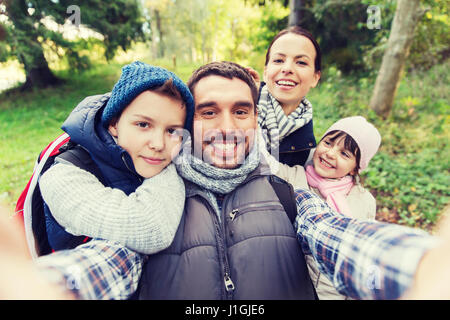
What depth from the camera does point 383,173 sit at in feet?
15.5

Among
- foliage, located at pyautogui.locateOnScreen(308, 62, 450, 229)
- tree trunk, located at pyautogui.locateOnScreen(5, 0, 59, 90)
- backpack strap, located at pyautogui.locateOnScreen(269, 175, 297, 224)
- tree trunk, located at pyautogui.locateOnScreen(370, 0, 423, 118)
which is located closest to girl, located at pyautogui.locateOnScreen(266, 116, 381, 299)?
backpack strap, located at pyautogui.locateOnScreen(269, 175, 297, 224)

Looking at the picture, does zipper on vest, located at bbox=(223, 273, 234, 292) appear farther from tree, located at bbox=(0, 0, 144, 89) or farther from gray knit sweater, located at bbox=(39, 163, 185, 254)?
tree, located at bbox=(0, 0, 144, 89)

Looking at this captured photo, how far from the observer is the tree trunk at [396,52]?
16.7 ft

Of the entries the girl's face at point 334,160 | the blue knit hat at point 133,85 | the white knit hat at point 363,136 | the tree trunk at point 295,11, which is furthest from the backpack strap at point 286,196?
the tree trunk at point 295,11

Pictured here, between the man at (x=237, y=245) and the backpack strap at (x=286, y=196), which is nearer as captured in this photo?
the man at (x=237, y=245)

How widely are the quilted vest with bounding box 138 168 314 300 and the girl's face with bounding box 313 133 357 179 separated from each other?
2.90 feet

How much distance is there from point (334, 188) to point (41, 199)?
2.11 metres

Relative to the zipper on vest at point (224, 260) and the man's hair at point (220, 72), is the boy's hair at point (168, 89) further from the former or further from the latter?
the zipper on vest at point (224, 260)

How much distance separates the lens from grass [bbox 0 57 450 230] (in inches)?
163

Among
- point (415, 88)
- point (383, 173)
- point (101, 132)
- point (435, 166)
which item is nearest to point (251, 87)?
point (101, 132)

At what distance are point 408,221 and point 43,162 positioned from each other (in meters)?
4.69

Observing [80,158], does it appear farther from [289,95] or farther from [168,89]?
[289,95]

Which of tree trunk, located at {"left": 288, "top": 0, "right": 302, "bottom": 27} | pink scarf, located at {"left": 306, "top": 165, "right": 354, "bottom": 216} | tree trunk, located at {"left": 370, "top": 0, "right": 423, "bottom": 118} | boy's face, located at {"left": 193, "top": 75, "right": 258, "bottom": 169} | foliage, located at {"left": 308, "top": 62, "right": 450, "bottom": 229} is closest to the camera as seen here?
boy's face, located at {"left": 193, "top": 75, "right": 258, "bottom": 169}

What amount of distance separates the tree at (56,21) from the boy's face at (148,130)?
759cm
